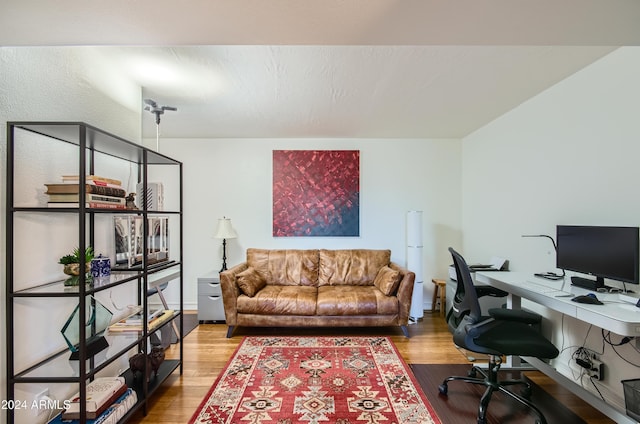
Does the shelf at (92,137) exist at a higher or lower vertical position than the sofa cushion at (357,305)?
higher

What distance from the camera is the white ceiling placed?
1146mm

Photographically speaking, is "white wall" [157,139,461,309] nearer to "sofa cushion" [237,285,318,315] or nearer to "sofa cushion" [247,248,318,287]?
"sofa cushion" [247,248,318,287]

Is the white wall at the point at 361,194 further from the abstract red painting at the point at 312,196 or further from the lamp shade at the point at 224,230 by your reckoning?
the lamp shade at the point at 224,230

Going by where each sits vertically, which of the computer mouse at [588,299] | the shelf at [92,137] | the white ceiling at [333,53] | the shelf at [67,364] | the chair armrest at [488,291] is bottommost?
the shelf at [67,364]

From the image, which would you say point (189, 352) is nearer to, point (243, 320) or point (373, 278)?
point (243, 320)

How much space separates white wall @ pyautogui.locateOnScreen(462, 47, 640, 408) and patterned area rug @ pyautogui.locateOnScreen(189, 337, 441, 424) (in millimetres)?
1424

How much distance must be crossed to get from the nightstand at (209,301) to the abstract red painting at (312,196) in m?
1.08

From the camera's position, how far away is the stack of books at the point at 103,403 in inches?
58.1

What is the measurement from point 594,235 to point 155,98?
3.83 meters

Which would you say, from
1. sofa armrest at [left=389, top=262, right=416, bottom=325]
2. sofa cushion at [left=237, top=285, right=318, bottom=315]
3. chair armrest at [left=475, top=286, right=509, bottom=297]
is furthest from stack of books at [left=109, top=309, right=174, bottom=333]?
chair armrest at [left=475, top=286, right=509, bottom=297]

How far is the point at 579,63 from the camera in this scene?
79.6 inches

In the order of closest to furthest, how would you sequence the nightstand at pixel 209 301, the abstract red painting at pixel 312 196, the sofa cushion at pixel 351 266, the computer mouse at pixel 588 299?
the computer mouse at pixel 588 299 → the nightstand at pixel 209 301 → the sofa cushion at pixel 351 266 → the abstract red painting at pixel 312 196

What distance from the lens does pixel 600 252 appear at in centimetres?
183

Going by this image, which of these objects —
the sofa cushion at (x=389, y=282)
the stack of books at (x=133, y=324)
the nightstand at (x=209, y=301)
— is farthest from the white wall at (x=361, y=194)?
the stack of books at (x=133, y=324)
